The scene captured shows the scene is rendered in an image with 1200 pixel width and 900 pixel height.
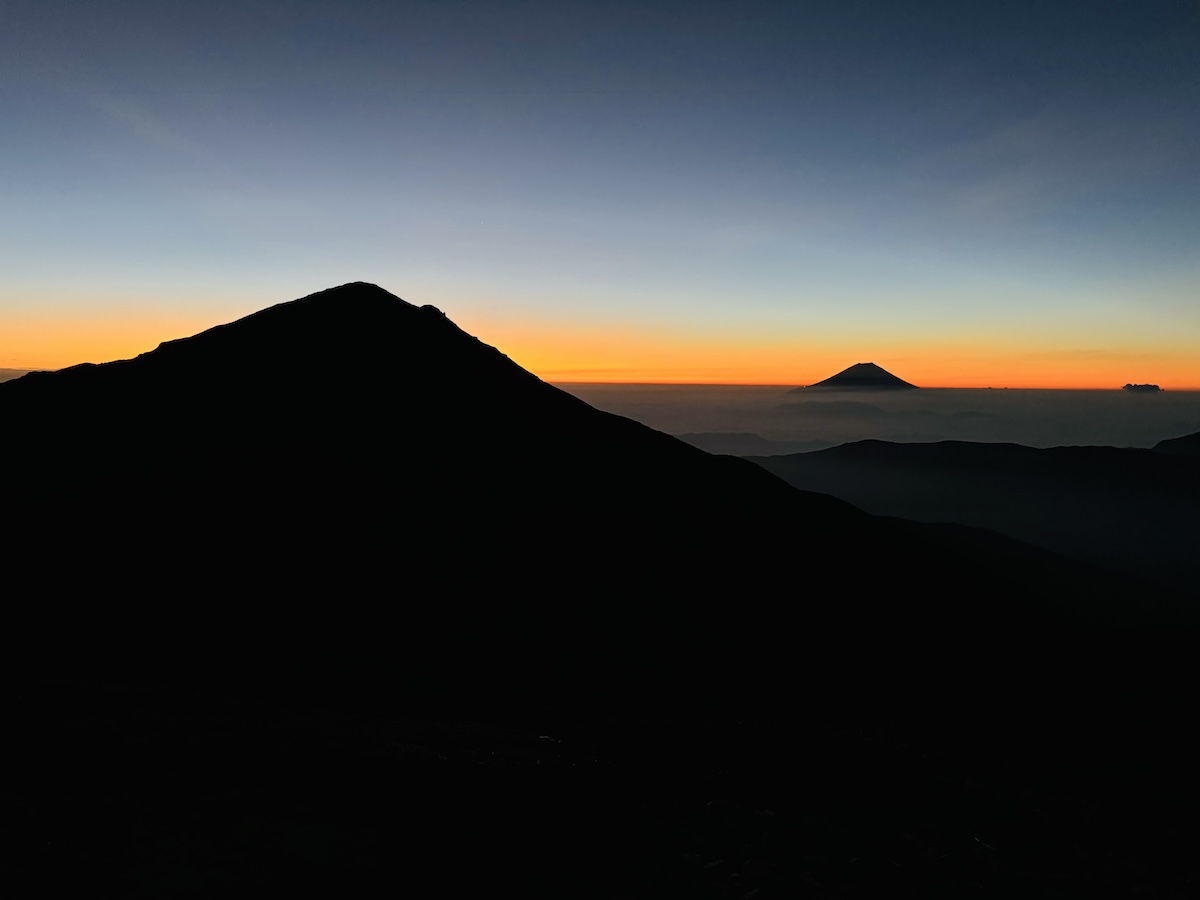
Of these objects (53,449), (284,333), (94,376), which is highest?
(284,333)

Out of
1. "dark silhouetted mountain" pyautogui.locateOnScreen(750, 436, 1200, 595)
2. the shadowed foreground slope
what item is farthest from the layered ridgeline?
"dark silhouetted mountain" pyautogui.locateOnScreen(750, 436, 1200, 595)

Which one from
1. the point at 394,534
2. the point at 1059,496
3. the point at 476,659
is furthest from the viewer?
the point at 1059,496

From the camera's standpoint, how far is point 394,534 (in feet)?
74.1

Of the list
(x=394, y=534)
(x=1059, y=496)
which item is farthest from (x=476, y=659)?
(x=1059, y=496)

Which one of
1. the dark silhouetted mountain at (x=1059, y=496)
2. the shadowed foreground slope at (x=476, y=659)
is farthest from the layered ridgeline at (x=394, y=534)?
the dark silhouetted mountain at (x=1059, y=496)

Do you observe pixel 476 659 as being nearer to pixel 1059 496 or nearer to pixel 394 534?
pixel 394 534

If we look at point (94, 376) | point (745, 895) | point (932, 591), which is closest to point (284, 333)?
point (94, 376)

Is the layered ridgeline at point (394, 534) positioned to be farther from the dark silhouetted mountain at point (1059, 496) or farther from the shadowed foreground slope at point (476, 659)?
the dark silhouetted mountain at point (1059, 496)

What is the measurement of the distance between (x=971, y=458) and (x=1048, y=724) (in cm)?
19223

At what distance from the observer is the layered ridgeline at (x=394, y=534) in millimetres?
18062

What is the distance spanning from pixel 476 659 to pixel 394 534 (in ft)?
20.3

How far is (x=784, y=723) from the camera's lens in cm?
1766

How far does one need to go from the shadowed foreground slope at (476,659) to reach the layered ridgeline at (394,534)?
0.47ft

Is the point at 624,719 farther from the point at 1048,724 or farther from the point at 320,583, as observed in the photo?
the point at 1048,724
